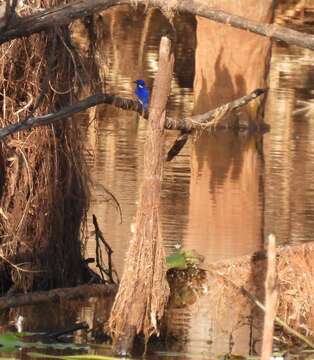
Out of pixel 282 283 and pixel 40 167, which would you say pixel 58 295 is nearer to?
pixel 40 167

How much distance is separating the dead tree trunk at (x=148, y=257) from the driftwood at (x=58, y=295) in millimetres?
1156

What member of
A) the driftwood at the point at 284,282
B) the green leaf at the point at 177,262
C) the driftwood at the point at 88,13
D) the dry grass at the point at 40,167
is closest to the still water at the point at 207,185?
the driftwood at the point at 284,282

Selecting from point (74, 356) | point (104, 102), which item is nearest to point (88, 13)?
point (104, 102)

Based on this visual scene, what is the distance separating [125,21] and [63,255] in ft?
87.6

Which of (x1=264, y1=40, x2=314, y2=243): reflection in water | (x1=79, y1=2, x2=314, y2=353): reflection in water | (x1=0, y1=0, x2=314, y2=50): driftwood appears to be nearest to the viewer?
(x1=0, y1=0, x2=314, y2=50): driftwood

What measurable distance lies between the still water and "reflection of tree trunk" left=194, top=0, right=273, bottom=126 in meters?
0.64

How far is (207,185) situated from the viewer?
18828 millimetres

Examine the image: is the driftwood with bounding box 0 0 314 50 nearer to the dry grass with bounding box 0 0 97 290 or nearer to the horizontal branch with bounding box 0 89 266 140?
the horizontal branch with bounding box 0 89 266 140

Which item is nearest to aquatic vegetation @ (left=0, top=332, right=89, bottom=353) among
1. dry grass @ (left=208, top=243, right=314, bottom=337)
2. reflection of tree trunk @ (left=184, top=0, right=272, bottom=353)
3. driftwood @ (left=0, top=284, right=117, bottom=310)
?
driftwood @ (left=0, top=284, right=117, bottom=310)

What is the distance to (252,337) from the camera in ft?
35.6

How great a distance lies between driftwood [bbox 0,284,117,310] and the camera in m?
11.1

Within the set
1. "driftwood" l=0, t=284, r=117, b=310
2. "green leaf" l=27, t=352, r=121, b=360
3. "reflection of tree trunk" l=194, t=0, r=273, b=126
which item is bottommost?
"green leaf" l=27, t=352, r=121, b=360

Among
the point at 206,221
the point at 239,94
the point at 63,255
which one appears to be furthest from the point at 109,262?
the point at 239,94

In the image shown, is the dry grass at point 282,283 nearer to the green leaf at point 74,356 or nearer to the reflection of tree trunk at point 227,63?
the green leaf at point 74,356
